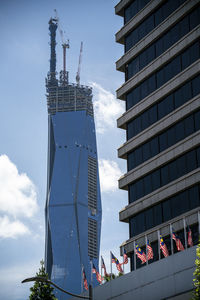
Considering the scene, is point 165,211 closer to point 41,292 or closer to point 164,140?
point 164,140

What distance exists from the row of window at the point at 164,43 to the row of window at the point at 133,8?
7104 mm

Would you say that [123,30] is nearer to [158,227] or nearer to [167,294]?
[158,227]

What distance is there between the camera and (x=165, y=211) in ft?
245

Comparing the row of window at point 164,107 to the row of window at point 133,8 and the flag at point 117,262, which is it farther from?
the flag at point 117,262

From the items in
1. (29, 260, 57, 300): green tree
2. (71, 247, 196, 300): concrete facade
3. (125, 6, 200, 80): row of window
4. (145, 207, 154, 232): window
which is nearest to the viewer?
(71, 247, 196, 300): concrete facade

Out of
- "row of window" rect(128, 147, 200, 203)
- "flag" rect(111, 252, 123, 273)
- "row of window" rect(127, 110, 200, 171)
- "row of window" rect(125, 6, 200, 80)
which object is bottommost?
"flag" rect(111, 252, 123, 273)

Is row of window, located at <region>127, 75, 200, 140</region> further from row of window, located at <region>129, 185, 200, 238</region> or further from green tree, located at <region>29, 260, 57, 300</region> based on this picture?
green tree, located at <region>29, 260, 57, 300</region>

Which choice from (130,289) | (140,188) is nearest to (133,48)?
(140,188)

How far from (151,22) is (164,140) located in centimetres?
1795

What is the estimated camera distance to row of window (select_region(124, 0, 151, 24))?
8894 centimetres

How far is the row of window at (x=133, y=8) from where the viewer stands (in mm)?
88938

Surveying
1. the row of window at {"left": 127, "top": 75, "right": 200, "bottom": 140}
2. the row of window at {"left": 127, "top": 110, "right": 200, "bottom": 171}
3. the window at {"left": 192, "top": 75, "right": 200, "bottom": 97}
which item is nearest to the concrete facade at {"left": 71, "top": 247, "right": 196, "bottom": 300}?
the row of window at {"left": 127, "top": 110, "right": 200, "bottom": 171}

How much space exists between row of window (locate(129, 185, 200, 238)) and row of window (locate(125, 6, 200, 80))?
20266 mm

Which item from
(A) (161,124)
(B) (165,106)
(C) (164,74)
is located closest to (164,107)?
(B) (165,106)
